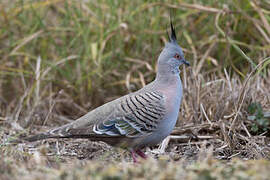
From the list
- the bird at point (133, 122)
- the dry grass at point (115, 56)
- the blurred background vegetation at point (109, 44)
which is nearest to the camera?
the bird at point (133, 122)

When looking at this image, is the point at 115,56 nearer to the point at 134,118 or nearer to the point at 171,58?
the point at 171,58

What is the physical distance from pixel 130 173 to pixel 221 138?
195cm

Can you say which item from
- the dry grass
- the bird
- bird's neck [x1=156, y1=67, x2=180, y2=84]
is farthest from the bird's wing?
the dry grass

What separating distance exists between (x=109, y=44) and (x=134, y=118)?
7.39 ft

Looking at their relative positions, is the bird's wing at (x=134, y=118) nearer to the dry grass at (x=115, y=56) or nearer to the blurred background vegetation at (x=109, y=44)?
the dry grass at (x=115, y=56)

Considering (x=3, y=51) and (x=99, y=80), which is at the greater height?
(x=3, y=51)

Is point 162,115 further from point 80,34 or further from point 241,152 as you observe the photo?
point 80,34

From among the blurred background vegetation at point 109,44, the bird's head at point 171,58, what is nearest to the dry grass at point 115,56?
the blurred background vegetation at point 109,44

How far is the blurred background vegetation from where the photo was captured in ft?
17.8

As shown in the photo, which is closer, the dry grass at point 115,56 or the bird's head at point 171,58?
the bird's head at point 171,58

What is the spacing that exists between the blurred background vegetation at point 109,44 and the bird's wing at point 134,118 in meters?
1.56

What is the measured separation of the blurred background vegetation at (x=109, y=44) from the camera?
542cm

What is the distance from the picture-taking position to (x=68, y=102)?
18.1 ft

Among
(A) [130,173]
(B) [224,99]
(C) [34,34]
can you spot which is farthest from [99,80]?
(A) [130,173]
